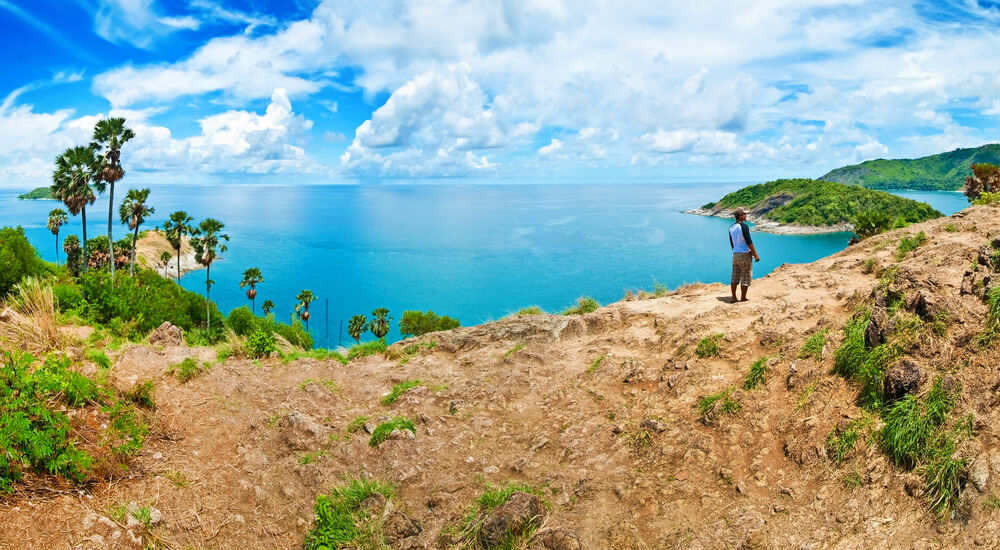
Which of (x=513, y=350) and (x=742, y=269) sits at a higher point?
(x=742, y=269)

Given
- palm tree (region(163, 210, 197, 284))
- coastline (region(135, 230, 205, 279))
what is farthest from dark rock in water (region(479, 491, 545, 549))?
coastline (region(135, 230, 205, 279))

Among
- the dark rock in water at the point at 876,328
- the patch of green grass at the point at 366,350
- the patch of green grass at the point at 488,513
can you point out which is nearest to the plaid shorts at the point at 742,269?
the dark rock in water at the point at 876,328

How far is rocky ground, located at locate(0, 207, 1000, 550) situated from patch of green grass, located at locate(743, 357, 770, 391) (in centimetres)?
11

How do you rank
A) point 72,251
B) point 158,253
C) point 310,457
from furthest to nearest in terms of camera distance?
point 158,253 < point 72,251 < point 310,457

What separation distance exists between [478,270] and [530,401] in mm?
96885

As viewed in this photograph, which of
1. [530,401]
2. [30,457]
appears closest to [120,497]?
[30,457]

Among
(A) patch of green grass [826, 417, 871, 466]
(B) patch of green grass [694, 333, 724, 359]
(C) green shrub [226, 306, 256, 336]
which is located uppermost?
(B) patch of green grass [694, 333, 724, 359]

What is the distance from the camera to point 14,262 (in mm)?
17125

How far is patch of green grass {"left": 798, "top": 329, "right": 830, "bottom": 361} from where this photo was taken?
7368 millimetres

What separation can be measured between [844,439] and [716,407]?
5.42 feet

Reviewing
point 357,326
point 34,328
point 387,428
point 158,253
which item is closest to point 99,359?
point 34,328

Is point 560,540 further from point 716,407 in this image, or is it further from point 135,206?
point 135,206

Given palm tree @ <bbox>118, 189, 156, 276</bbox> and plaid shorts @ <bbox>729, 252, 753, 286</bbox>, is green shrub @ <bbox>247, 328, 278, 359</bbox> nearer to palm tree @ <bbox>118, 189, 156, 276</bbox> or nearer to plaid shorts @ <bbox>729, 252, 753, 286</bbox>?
plaid shorts @ <bbox>729, 252, 753, 286</bbox>

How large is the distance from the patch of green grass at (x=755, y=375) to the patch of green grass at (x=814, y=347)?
19.9 inches
